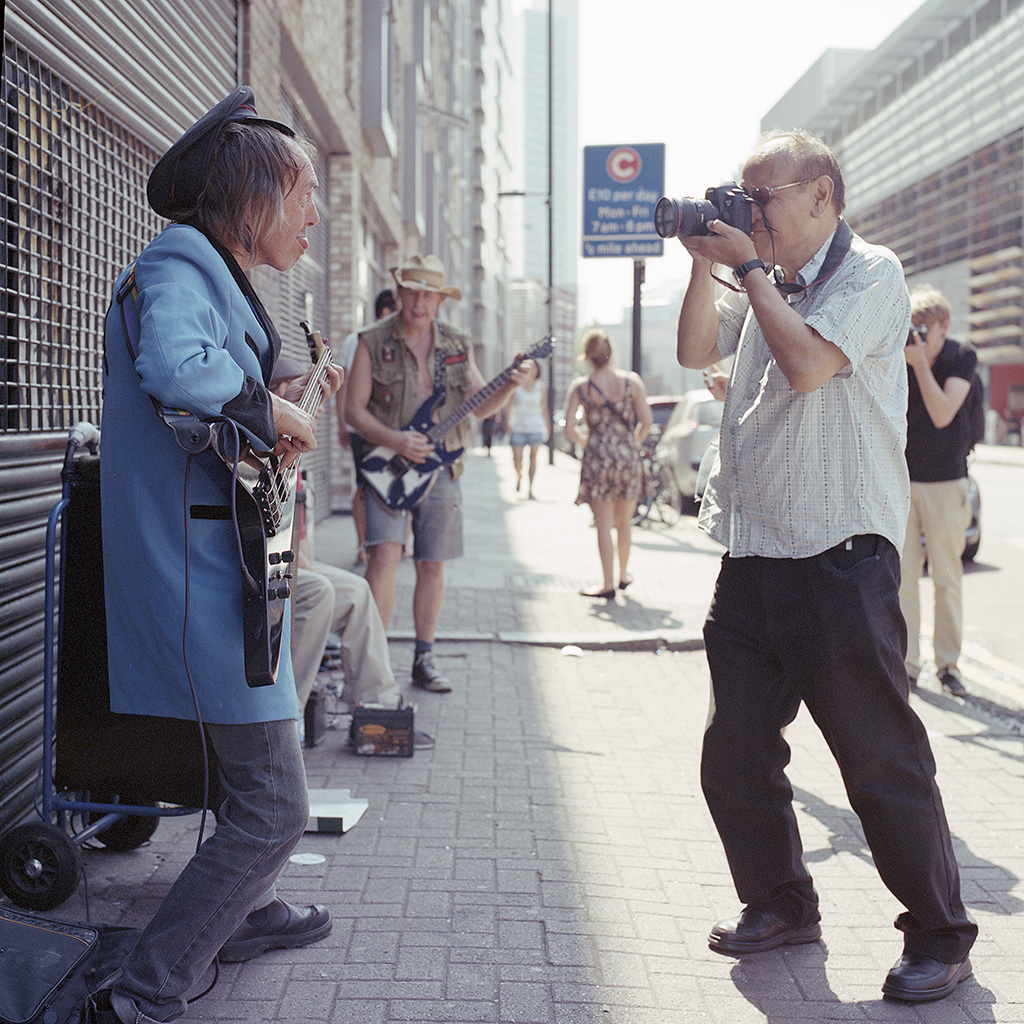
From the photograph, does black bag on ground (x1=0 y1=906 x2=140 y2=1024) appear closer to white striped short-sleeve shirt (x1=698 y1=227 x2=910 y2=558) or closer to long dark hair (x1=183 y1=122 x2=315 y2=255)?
long dark hair (x1=183 y1=122 x2=315 y2=255)

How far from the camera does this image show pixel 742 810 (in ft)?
9.84

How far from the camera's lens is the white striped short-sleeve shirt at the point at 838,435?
2721 millimetres

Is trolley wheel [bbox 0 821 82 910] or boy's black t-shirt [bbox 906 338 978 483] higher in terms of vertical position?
boy's black t-shirt [bbox 906 338 978 483]

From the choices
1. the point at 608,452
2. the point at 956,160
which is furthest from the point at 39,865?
the point at 956,160

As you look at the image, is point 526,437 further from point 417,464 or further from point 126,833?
point 126,833

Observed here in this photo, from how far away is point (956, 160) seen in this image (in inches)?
3014

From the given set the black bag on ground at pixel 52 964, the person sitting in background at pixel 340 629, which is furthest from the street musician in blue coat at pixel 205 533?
the person sitting in background at pixel 340 629

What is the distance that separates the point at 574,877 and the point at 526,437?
49.8ft

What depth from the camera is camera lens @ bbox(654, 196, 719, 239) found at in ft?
8.93

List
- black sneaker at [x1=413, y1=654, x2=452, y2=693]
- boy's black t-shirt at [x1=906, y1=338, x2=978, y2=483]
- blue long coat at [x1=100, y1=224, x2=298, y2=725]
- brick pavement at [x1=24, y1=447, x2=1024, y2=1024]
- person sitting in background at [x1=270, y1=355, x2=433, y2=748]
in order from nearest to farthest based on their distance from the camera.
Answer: blue long coat at [x1=100, y1=224, x2=298, y2=725] < brick pavement at [x1=24, y1=447, x2=1024, y2=1024] < person sitting in background at [x1=270, y1=355, x2=433, y2=748] < black sneaker at [x1=413, y1=654, x2=452, y2=693] < boy's black t-shirt at [x1=906, y1=338, x2=978, y2=483]

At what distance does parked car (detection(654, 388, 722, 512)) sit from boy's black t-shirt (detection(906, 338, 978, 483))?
851 cm

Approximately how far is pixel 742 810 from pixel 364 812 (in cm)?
154

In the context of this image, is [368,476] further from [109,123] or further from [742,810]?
[742,810]

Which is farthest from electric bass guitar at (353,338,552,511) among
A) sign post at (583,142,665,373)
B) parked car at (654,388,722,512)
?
parked car at (654,388,722,512)
